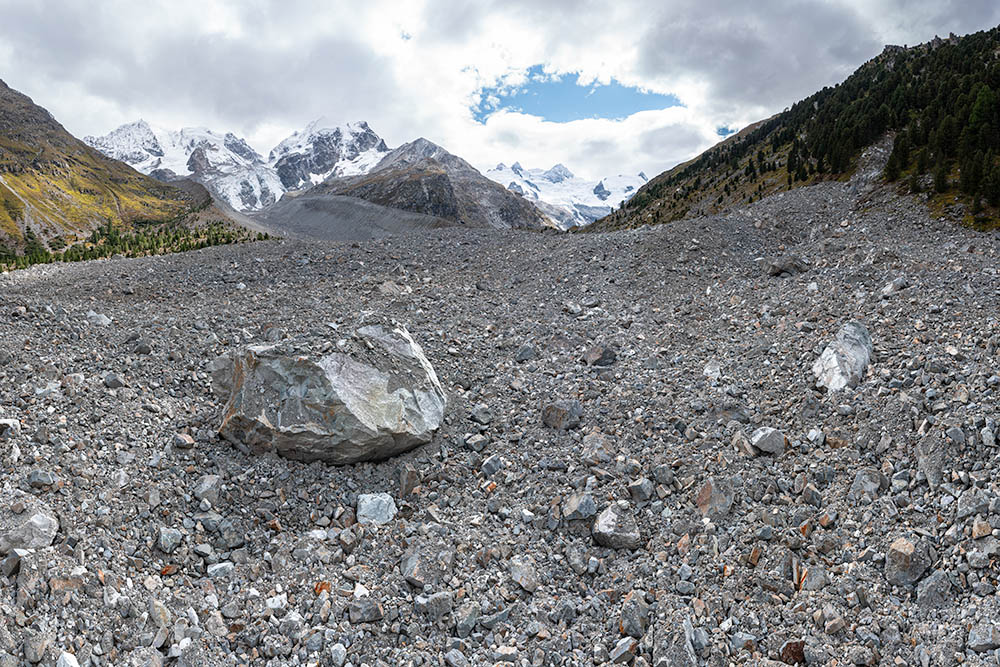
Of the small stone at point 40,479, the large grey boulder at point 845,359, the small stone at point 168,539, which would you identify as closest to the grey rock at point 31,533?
the small stone at point 40,479

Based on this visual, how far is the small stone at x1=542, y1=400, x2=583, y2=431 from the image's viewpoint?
11203 millimetres

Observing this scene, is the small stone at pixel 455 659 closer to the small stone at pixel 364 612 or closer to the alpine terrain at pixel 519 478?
the alpine terrain at pixel 519 478

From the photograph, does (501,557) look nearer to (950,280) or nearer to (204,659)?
(204,659)

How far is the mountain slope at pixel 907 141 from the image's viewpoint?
2719 centimetres

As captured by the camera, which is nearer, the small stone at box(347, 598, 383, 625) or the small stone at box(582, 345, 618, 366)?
the small stone at box(347, 598, 383, 625)

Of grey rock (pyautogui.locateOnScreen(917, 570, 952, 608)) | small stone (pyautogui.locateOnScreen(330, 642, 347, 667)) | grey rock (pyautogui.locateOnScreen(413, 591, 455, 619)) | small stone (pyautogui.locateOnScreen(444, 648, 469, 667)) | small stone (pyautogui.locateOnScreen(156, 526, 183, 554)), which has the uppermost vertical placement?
grey rock (pyautogui.locateOnScreen(917, 570, 952, 608))

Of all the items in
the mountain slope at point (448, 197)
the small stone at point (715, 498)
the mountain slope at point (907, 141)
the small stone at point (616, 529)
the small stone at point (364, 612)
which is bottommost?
the small stone at point (364, 612)

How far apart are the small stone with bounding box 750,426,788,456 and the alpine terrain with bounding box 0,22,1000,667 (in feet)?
0.13

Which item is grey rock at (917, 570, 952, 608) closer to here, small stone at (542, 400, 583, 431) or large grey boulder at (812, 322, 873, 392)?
large grey boulder at (812, 322, 873, 392)

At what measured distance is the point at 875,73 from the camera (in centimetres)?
7875

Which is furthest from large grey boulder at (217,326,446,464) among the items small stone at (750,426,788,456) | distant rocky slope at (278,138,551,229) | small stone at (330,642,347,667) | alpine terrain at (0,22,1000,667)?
distant rocky slope at (278,138,551,229)

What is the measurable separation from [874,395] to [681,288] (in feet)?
36.4

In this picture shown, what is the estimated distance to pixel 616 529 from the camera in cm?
814

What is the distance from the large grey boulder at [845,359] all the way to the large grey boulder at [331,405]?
8.24m
